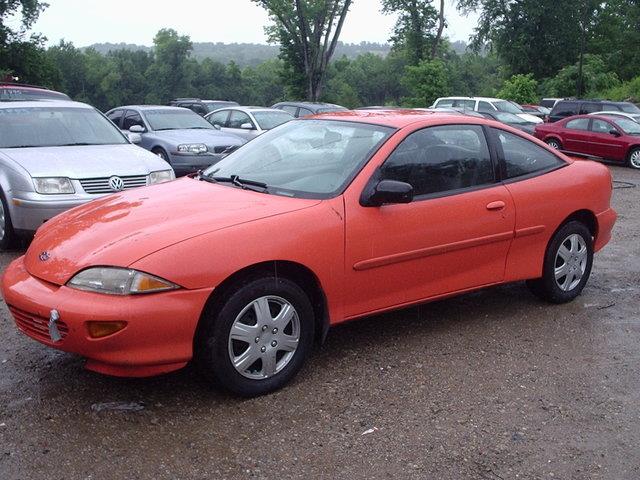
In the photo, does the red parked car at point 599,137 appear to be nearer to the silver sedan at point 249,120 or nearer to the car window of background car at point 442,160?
the silver sedan at point 249,120

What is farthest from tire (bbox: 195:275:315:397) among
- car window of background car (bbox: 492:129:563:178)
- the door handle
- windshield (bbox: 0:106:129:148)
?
windshield (bbox: 0:106:129:148)

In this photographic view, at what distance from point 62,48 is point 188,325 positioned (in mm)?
84266

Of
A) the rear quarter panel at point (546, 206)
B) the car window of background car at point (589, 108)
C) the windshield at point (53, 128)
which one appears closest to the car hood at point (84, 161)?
the windshield at point (53, 128)

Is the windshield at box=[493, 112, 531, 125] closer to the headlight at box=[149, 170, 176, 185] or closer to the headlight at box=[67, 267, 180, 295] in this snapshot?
the headlight at box=[149, 170, 176, 185]

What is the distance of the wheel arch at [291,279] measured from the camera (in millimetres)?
3771

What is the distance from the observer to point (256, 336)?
3877 millimetres

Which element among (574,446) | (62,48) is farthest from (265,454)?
(62,48)

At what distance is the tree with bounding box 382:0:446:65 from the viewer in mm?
53031

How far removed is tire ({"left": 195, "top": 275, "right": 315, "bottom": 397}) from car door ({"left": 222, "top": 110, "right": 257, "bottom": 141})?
11.7 meters

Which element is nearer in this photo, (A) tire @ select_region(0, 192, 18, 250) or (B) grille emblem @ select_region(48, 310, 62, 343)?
(B) grille emblem @ select_region(48, 310, 62, 343)

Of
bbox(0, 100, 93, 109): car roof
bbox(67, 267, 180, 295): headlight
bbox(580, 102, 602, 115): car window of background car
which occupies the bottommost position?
bbox(580, 102, 602, 115): car window of background car

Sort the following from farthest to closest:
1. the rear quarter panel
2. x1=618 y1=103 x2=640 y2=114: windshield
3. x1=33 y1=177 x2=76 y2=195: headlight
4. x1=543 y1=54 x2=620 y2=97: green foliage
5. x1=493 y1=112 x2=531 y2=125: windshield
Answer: x1=543 y1=54 x2=620 y2=97: green foliage < x1=618 y1=103 x2=640 y2=114: windshield < x1=493 y1=112 x2=531 y2=125: windshield < x1=33 y1=177 x2=76 y2=195: headlight < the rear quarter panel

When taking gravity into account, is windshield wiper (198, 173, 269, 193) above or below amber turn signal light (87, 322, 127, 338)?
above

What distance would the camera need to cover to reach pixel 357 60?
307 feet
